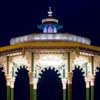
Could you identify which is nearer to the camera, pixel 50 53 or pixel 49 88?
pixel 50 53

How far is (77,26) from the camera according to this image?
39500mm

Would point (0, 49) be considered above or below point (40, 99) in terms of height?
above

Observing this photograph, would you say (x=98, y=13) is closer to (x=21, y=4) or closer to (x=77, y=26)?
(x=77, y=26)

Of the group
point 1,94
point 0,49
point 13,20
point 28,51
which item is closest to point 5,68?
point 0,49

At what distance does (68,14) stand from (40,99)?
37.5ft

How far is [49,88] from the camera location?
36406 millimetres

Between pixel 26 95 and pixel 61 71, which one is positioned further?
pixel 26 95

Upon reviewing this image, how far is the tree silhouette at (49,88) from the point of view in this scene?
36125 mm

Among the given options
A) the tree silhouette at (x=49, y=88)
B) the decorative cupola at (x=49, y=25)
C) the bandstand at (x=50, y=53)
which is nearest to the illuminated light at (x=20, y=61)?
the bandstand at (x=50, y=53)

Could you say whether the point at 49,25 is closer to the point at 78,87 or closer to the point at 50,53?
the point at 50,53

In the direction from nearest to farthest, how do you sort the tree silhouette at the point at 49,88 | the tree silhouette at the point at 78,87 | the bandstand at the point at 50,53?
the bandstand at the point at 50,53 < the tree silhouette at the point at 49,88 < the tree silhouette at the point at 78,87

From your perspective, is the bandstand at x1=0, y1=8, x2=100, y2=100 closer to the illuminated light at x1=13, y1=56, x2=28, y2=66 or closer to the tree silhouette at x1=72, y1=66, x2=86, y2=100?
the illuminated light at x1=13, y1=56, x2=28, y2=66

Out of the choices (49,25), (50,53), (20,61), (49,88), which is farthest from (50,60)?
(49,88)

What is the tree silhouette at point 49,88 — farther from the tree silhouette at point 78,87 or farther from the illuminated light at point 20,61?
the illuminated light at point 20,61
